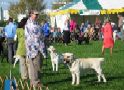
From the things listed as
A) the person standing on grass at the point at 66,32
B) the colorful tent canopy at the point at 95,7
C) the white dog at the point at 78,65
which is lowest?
the person standing on grass at the point at 66,32

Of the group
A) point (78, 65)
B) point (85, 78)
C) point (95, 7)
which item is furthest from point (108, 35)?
point (95, 7)

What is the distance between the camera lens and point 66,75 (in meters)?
16.5

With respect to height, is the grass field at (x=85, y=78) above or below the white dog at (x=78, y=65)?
below

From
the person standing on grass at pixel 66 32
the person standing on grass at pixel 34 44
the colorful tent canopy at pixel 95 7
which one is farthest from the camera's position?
the colorful tent canopy at pixel 95 7

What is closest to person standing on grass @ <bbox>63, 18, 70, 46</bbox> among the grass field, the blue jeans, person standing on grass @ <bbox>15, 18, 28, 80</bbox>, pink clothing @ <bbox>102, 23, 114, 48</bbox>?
pink clothing @ <bbox>102, 23, 114, 48</bbox>

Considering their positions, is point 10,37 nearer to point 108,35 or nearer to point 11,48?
point 11,48

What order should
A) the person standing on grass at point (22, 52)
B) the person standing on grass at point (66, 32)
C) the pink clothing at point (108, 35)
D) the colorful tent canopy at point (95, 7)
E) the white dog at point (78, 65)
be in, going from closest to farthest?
the white dog at point (78, 65) → the person standing on grass at point (22, 52) → the pink clothing at point (108, 35) → the person standing on grass at point (66, 32) → the colorful tent canopy at point (95, 7)

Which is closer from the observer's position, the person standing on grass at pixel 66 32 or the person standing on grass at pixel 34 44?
the person standing on grass at pixel 34 44

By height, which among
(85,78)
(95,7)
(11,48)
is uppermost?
(95,7)

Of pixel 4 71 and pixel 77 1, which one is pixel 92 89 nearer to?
pixel 4 71

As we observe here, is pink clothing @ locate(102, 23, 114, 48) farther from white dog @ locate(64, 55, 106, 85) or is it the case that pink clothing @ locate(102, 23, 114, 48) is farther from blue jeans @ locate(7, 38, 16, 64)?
white dog @ locate(64, 55, 106, 85)

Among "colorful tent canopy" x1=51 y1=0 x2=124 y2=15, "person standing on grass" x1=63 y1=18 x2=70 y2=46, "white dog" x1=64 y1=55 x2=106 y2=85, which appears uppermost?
"colorful tent canopy" x1=51 y1=0 x2=124 y2=15

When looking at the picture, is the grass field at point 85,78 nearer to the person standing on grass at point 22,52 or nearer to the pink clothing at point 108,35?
the person standing on grass at point 22,52

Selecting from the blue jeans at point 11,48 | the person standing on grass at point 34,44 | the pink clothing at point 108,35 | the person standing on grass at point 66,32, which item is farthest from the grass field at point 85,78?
the person standing on grass at point 66,32
